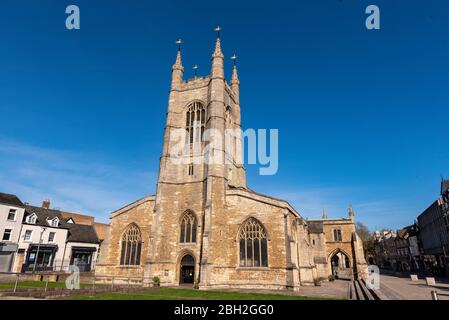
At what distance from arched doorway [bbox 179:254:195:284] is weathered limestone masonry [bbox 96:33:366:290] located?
9cm

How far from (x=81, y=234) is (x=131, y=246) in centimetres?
1978

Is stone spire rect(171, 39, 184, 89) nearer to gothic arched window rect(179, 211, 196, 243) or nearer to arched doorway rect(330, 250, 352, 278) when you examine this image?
gothic arched window rect(179, 211, 196, 243)

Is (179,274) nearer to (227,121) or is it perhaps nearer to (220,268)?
(220,268)

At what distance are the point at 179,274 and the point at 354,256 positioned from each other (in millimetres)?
29582

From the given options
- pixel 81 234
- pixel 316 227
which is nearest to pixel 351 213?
pixel 316 227

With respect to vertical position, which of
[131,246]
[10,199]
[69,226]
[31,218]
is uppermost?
[10,199]

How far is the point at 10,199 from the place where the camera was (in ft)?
113

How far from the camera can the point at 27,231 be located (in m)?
35.2

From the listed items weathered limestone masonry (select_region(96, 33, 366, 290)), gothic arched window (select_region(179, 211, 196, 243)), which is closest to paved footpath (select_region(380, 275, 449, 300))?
weathered limestone masonry (select_region(96, 33, 366, 290))

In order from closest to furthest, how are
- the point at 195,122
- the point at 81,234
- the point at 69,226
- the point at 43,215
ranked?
the point at 195,122, the point at 43,215, the point at 69,226, the point at 81,234

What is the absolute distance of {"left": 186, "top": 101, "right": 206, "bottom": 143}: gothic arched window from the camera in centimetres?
3038

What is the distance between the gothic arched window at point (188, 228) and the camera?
84.4ft

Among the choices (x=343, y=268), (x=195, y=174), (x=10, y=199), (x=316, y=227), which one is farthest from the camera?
(x=343, y=268)

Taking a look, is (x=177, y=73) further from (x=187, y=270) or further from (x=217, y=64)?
(x=187, y=270)
